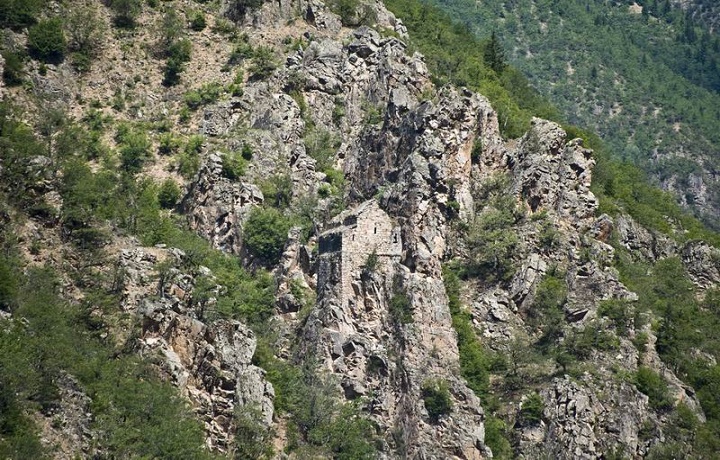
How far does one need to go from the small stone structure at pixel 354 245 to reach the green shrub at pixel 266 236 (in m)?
3.93

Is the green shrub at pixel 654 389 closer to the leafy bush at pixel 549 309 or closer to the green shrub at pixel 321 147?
the leafy bush at pixel 549 309

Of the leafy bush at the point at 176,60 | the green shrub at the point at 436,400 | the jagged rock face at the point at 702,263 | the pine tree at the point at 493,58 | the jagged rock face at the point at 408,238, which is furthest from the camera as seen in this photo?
the pine tree at the point at 493,58

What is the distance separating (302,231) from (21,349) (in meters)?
31.1

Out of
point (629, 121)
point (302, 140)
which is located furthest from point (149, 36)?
point (629, 121)

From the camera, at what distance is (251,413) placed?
Result: 80938mm

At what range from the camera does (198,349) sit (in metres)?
82.5

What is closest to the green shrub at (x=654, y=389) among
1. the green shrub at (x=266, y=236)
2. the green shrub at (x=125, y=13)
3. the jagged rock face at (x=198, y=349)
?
the jagged rock face at (x=198, y=349)

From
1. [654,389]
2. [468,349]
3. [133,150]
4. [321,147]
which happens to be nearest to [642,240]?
[654,389]

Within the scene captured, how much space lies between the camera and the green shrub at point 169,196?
329 feet

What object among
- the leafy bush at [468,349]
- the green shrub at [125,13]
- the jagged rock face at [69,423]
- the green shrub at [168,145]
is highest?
the leafy bush at [468,349]

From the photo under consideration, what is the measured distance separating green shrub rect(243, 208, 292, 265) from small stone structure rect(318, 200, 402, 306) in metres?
3.93

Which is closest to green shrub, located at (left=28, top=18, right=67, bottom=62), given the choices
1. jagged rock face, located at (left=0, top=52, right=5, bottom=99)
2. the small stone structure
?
jagged rock face, located at (left=0, top=52, right=5, bottom=99)

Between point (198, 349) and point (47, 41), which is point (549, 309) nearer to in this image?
point (198, 349)

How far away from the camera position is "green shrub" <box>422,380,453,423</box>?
275 feet
